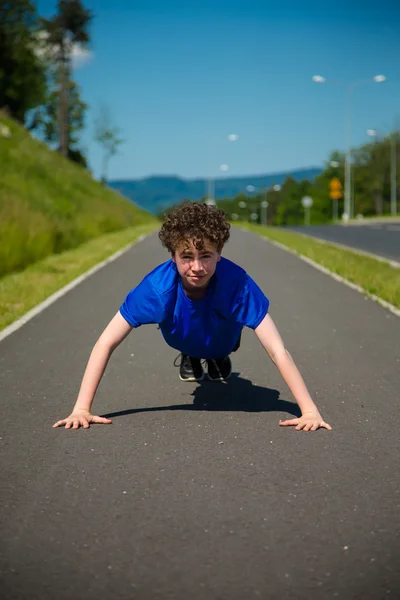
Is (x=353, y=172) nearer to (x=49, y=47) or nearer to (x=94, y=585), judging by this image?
(x=49, y=47)

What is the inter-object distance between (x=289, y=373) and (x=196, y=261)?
0.88 m

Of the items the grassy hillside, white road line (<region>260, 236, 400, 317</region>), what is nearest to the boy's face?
white road line (<region>260, 236, 400, 317</region>)

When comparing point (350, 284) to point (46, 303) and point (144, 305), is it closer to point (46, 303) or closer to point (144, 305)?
point (46, 303)

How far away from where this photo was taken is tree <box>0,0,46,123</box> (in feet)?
198

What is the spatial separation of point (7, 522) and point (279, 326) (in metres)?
6.45

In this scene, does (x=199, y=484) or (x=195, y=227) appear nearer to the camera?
(x=199, y=484)

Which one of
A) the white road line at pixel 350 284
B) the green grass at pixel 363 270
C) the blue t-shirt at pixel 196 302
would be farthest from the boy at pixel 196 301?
the green grass at pixel 363 270

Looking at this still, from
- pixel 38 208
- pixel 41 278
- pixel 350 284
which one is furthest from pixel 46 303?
pixel 38 208

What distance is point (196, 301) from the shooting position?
5.25m

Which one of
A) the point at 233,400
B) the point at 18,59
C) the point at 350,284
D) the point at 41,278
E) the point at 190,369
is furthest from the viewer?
the point at 18,59

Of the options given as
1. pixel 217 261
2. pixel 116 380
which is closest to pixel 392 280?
pixel 116 380

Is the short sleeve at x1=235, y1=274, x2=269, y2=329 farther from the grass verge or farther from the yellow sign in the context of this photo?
the yellow sign

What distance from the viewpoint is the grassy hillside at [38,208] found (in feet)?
57.3

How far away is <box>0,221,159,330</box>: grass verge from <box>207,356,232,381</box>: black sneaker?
4071 millimetres
